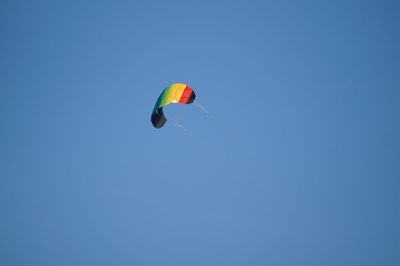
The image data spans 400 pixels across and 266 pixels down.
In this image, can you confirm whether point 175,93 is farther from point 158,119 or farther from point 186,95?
point 158,119

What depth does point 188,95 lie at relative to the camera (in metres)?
15.0

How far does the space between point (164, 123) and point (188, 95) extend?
168 cm

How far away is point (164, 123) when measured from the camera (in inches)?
621

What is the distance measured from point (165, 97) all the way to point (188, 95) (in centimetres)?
92

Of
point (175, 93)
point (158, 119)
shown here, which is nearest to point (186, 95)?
point (175, 93)

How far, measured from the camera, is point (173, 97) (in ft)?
48.9

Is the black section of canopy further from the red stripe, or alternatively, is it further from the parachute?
the red stripe

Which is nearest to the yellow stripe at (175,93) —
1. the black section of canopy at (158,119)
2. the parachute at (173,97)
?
the parachute at (173,97)

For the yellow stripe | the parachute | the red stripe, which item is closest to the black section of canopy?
the parachute

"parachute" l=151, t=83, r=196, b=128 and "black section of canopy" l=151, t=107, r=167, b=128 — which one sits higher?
"parachute" l=151, t=83, r=196, b=128

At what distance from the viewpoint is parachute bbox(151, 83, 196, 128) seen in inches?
586

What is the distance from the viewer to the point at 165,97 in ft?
49.4

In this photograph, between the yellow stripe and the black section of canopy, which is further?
the black section of canopy

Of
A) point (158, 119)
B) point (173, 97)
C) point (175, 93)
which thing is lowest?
point (158, 119)
